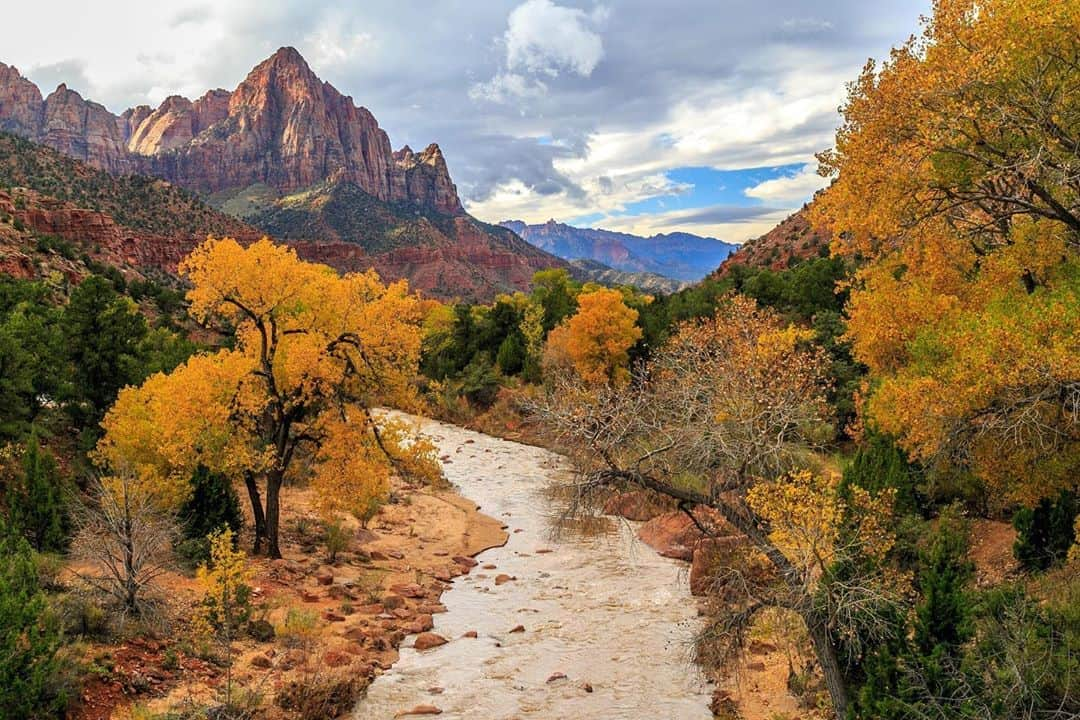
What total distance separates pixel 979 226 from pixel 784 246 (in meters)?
72.7

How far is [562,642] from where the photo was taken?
16438 mm

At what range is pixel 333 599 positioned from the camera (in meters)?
18.5

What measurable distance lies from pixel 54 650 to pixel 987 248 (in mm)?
19824

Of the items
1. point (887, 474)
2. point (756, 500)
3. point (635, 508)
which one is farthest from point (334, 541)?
point (887, 474)

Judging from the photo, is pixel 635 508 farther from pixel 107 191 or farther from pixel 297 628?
pixel 107 191

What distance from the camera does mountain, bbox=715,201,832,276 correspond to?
238 feet

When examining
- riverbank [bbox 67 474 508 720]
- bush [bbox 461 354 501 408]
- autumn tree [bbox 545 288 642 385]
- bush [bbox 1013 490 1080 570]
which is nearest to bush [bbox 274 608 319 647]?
riverbank [bbox 67 474 508 720]

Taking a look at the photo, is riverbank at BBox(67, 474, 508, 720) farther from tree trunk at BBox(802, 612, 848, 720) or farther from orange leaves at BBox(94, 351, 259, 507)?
tree trunk at BBox(802, 612, 848, 720)

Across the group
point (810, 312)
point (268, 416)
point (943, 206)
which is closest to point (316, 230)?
point (810, 312)

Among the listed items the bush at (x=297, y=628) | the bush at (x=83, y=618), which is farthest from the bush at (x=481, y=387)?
the bush at (x=83, y=618)

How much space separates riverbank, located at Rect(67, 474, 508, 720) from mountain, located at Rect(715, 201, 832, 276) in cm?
5475

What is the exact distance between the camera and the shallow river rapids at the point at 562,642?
A: 1333 cm

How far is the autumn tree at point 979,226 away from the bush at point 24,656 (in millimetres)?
14773

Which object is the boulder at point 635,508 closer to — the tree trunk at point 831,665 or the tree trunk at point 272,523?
the tree trunk at point 272,523
